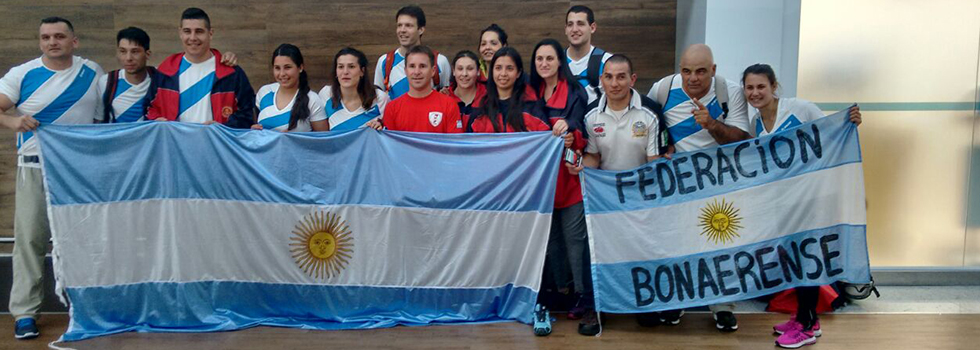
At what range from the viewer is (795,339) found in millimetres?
4160

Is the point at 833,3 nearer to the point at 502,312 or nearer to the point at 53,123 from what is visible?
the point at 502,312

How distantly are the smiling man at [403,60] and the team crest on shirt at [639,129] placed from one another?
1250mm

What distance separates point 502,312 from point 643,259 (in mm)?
765

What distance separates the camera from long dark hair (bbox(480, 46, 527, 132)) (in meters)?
4.35

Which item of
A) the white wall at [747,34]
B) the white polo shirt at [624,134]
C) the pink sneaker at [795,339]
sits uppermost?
the white wall at [747,34]

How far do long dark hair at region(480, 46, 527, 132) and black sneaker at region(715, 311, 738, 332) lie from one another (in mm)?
1352

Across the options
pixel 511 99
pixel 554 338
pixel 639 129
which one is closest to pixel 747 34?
pixel 639 129

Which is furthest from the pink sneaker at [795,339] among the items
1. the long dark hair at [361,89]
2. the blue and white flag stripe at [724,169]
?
the long dark hair at [361,89]

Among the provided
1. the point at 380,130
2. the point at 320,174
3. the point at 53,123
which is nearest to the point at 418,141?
the point at 380,130

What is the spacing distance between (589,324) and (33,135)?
288 centimetres

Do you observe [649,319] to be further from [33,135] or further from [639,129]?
[33,135]

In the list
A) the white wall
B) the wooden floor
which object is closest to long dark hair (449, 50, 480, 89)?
the wooden floor

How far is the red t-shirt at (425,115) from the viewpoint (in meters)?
4.45

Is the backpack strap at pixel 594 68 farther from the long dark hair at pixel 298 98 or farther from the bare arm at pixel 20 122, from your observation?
the bare arm at pixel 20 122
